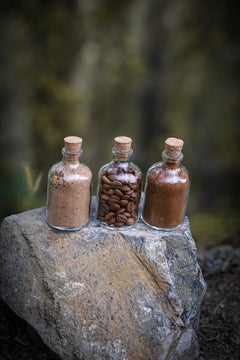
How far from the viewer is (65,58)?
11.5ft

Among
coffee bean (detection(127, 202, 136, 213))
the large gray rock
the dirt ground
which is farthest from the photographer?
the dirt ground

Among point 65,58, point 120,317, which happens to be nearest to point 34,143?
point 65,58

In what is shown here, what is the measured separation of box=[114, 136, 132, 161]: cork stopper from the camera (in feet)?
5.84

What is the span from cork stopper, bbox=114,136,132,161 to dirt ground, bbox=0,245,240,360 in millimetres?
974

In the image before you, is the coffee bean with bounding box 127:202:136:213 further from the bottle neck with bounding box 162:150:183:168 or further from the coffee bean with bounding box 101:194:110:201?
the bottle neck with bounding box 162:150:183:168

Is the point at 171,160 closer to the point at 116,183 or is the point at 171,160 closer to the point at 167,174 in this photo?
the point at 167,174

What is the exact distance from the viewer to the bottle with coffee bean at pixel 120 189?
5.86 ft

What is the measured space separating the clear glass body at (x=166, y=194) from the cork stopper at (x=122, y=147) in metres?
0.16

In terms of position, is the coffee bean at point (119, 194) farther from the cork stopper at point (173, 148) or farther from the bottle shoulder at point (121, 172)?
the cork stopper at point (173, 148)

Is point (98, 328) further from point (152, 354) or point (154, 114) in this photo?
point (154, 114)

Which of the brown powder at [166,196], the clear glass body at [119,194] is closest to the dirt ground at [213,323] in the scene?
the clear glass body at [119,194]

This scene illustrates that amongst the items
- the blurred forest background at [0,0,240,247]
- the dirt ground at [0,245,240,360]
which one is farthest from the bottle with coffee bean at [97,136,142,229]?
the blurred forest background at [0,0,240,247]

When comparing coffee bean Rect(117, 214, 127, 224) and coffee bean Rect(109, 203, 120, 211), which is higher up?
coffee bean Rect(109, 203, 120, 211)

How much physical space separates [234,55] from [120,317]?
3111 millimetres
